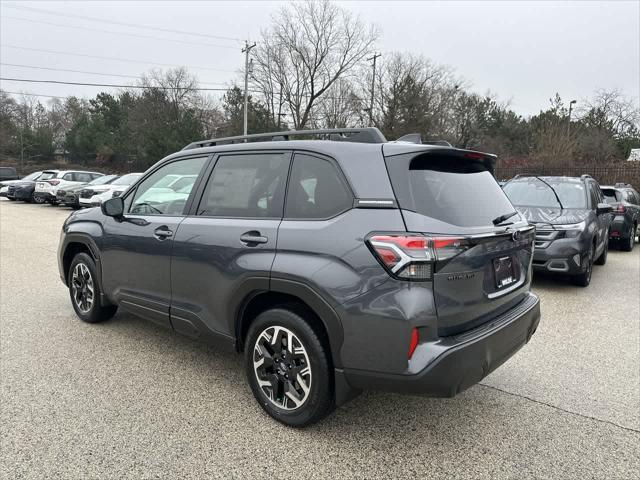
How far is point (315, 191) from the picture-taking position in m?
2.80

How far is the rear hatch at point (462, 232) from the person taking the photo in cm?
→ 240

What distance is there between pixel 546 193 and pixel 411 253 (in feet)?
21.1

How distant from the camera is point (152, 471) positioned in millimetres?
2424

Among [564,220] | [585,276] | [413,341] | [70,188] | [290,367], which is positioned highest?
[70,188]

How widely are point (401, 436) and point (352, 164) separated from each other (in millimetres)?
1689

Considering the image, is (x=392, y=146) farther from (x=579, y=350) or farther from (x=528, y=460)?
(x=579, y=350)

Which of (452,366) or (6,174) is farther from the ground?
(6,174)

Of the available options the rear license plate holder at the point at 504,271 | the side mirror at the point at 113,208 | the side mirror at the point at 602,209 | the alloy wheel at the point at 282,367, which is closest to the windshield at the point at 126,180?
the side mirror at the point at 113,208

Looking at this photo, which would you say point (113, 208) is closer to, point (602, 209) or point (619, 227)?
point (602, 209)

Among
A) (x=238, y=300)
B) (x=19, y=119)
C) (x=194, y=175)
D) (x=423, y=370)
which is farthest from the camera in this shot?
(x=19, y=119)

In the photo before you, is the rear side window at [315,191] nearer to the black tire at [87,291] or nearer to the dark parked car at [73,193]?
the black tire at [87,291]

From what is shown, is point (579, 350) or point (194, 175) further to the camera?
point (579, 350)

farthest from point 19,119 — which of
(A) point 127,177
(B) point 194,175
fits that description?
(B) point 194,175

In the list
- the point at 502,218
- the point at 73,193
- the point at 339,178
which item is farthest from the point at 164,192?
the point at 73,193
